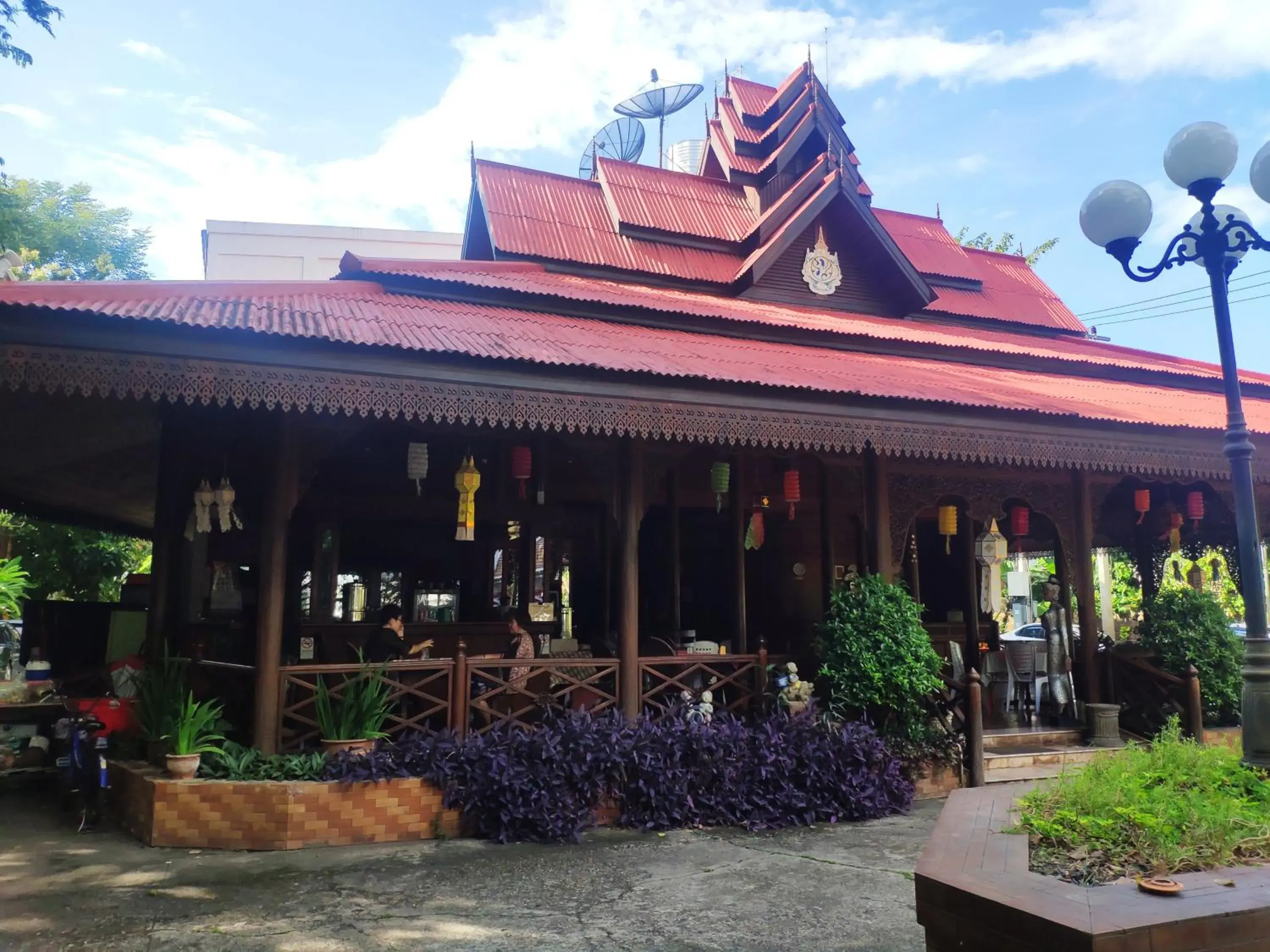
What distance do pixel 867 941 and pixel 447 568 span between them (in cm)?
797

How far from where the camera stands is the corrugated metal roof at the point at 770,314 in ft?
35.7

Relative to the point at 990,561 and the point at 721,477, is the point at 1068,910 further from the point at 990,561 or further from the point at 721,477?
the point at 990,561

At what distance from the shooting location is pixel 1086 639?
395 inches

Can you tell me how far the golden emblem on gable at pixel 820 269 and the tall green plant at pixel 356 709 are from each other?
9.77 m

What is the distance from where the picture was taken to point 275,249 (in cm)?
2755

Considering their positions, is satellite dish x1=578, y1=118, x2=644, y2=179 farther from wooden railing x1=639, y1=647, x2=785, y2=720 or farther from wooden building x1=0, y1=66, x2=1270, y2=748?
wooden railing x1=639, y1=647, x2=785, y2=720

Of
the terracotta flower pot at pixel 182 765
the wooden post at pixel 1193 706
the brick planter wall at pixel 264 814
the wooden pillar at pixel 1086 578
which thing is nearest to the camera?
the brick planter wall at pixel 264 814

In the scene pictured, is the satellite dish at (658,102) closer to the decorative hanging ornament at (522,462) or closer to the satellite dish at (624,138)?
the satellite dish at (624,138)

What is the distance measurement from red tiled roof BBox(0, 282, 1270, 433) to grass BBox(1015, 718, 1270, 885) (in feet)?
14.2

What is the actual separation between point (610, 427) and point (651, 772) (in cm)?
283

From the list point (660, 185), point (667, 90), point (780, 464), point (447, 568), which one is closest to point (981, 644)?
point (780, 464)

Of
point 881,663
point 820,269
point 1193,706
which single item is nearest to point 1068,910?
point 881,663

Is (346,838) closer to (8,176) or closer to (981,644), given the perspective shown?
(981,644)

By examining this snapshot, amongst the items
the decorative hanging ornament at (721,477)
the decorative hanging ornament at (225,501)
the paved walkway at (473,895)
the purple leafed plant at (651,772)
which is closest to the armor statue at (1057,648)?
the purple leafed plant at (651,772)
